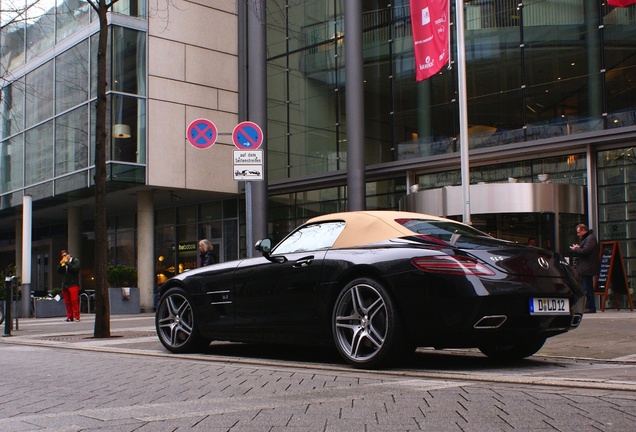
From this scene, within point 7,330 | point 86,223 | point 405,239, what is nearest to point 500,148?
point 7,330

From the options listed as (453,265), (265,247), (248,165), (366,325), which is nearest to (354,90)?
(248,165)

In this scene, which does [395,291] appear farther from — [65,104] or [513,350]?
[65,104]

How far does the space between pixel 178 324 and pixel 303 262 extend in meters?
2.15

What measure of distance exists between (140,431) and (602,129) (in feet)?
53.2

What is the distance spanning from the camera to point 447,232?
680cm

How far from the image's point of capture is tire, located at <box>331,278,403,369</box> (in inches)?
246

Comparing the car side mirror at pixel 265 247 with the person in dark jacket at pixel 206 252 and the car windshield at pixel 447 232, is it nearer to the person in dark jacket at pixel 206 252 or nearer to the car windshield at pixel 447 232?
the car windshield at pixel 447 232

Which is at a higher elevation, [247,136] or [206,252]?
[247,136]

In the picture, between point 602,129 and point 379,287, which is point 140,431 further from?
point 602,129

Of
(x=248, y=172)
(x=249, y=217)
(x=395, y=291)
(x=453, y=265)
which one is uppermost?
(x=248, y=172)

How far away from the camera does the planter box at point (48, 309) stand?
23.2m

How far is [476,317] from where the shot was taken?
592cm

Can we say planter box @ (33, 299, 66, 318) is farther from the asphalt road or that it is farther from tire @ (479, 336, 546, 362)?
tire @ (479, 336, 546, 362)

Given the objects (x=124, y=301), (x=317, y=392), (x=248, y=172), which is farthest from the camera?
(x=124, y=301)
